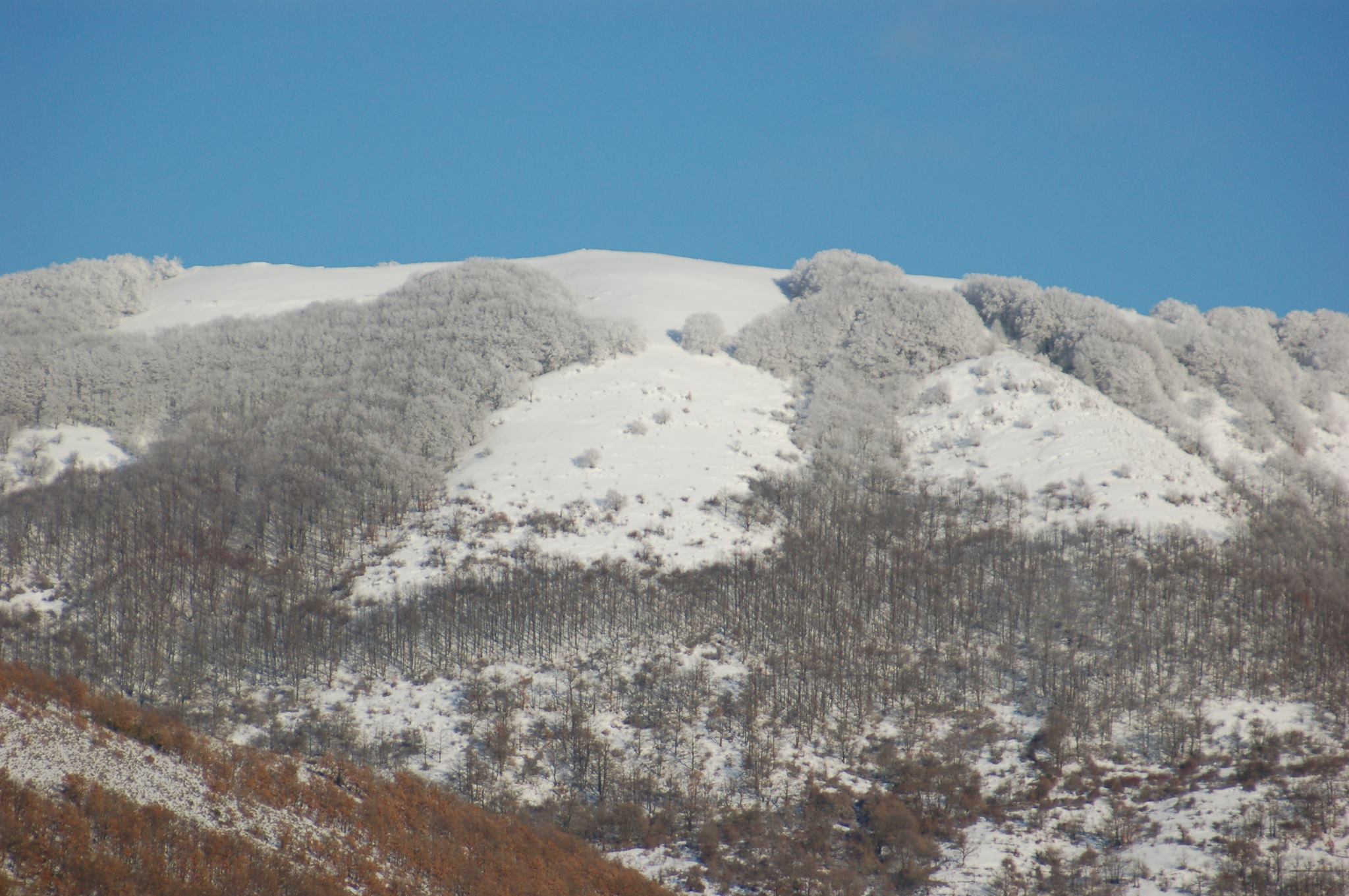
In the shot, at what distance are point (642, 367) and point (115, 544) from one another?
39.8m

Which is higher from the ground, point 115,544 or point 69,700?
point 115,544

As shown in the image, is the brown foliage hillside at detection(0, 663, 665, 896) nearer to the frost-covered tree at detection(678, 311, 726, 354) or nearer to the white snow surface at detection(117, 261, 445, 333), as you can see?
the frost-covered tree at detection(678, 311, 726, 354)

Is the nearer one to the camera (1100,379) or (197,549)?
(197,549)

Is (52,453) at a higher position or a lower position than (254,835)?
higher

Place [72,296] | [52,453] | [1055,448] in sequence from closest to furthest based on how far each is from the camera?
1. [1055,448]
2. [52,453]
3. [72,296]

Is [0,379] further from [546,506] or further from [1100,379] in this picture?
[1100,379]

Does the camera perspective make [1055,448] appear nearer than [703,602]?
No

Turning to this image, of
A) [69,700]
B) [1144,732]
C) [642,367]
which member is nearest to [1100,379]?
[642,367]

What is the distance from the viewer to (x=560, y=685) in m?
56.8

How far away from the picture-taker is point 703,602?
62812 millimetres

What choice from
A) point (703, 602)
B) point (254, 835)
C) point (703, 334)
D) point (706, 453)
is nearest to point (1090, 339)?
point (703, 334)

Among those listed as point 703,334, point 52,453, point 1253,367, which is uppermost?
point 703,334

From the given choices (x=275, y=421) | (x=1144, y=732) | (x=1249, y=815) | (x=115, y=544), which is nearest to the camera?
(x=1249, y=815)

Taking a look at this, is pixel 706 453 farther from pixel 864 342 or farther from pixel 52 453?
pixel 52 453
